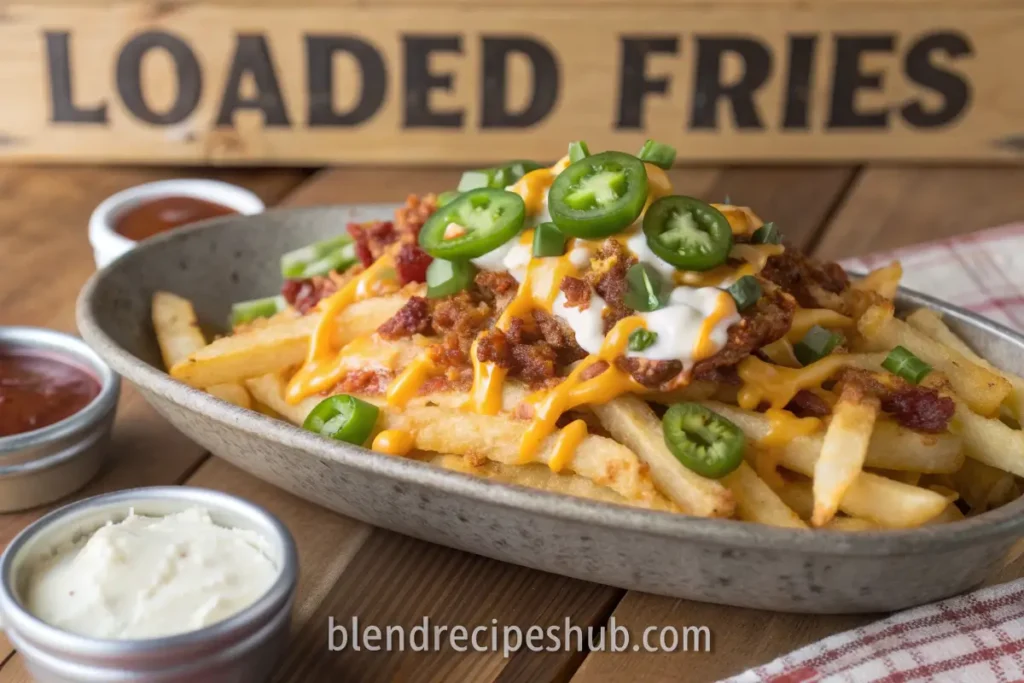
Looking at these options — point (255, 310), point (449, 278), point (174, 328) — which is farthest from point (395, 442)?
point (255, 310)

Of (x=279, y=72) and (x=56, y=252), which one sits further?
(x=279, y=72)

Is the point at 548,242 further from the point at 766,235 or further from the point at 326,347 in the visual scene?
the point at 326,347

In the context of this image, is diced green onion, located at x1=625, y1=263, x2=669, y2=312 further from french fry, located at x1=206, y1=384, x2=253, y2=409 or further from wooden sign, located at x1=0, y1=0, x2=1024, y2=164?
wooden sign, located at x1=0, y1=0, x2=1024, y2=164

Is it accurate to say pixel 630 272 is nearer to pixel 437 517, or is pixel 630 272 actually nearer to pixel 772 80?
pixel 437 517

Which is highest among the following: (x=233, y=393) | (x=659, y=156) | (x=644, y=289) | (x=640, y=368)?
(x=659, y=156)

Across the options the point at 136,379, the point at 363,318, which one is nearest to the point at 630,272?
the point at 363,318

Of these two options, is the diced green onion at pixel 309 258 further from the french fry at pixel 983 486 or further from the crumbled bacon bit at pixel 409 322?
the french fry at pixel 983 486
